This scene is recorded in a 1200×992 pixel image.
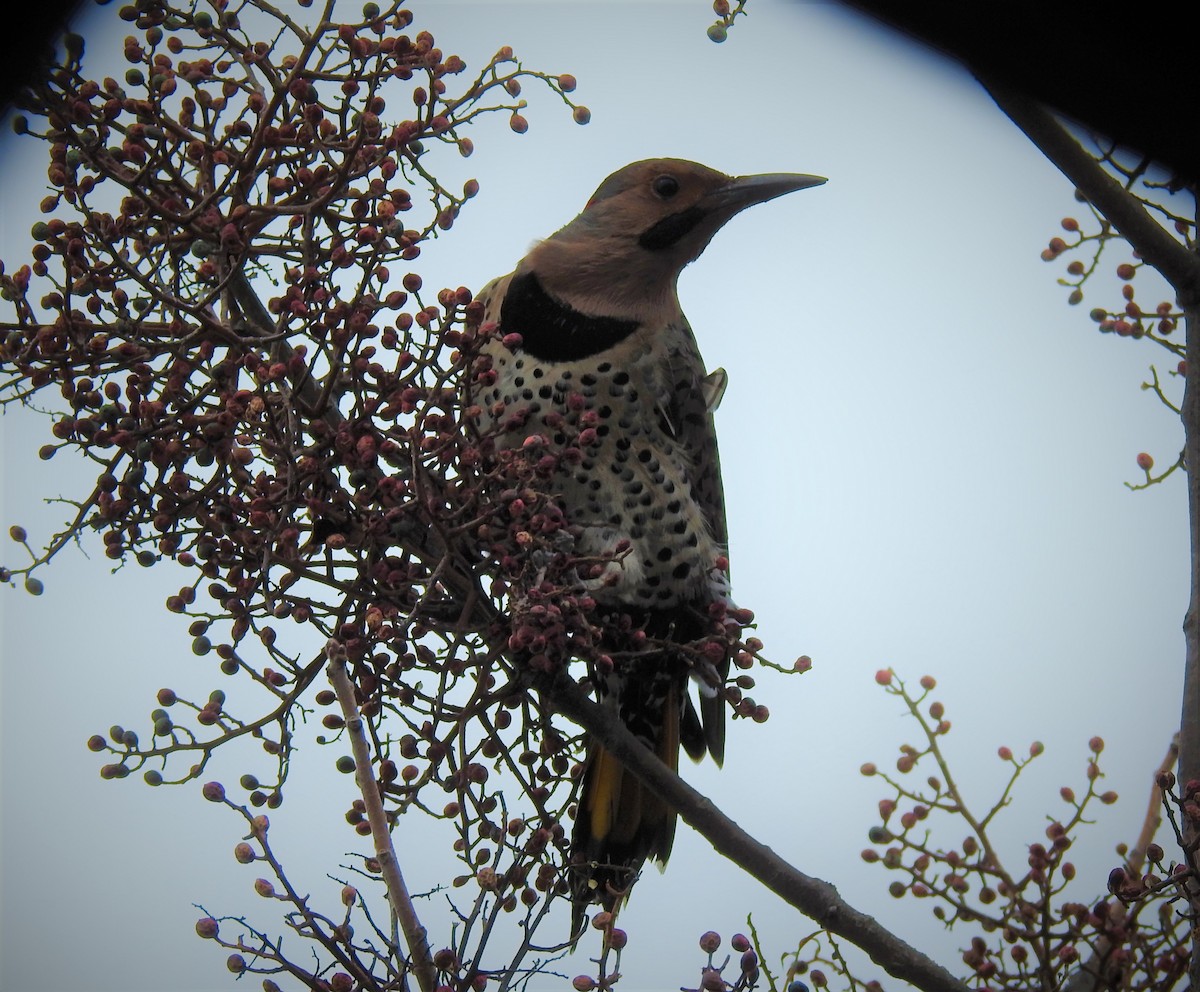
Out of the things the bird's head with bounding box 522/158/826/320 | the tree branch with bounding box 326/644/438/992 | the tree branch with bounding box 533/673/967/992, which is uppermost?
the bird's head with bounding box 522/158/826/320

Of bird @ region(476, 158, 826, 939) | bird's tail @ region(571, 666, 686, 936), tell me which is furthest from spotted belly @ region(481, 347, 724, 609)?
bird's tail @ region(571, 666, 686, 936)

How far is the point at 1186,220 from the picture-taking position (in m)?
2.81

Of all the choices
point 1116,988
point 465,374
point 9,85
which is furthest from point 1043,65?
point 1116,988

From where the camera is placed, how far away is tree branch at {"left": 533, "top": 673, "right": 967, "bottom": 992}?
2.18m

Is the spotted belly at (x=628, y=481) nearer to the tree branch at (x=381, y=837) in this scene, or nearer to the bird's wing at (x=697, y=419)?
the bird's wing at (x=697, y=419)

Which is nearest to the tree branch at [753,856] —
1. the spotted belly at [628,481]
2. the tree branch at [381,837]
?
the tree branch at [381,837]

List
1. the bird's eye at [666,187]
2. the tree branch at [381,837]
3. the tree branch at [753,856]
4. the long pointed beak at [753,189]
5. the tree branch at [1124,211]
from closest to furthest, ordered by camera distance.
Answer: the tree branch at [381,837] < the tree branch at [753,856] < the tree branch at [1124,211] < the long pointed beak at [753,189] < the bird's eye at [666,187]

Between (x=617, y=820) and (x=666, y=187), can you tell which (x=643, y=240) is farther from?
(x=617, y=820)

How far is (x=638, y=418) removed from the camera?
3311 millimetres

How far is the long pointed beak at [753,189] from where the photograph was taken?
3.35 m

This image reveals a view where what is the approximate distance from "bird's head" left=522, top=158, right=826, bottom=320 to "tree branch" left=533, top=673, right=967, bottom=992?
1392mm

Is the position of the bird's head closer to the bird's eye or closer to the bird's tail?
the bird's eye

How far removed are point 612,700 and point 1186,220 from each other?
1813 mm

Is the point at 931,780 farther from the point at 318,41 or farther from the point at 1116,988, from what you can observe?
the point at 318,41
